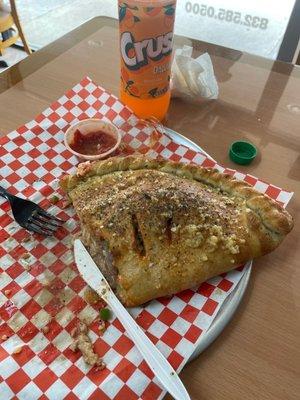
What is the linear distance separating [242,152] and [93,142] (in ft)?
1.61

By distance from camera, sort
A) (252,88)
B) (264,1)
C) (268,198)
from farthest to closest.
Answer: (264,1) < (252,88) < (268,198)

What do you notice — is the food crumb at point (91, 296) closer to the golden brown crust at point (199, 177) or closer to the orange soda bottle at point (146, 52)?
the golden brown crust at point (199, 177)

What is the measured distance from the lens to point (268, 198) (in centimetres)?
98

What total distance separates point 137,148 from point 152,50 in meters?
0.30

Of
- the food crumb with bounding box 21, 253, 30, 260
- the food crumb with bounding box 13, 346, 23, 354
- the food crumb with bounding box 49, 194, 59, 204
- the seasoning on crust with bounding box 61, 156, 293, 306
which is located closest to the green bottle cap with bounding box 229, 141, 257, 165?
the seasoning on crust with bounding box 61, 156, 293, 306

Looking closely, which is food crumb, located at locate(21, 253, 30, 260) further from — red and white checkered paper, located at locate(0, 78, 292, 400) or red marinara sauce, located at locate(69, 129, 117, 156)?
red marinara sauce, located at locate(69, 129, 117, 156)

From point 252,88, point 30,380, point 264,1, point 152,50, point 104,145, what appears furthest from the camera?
point 264,1

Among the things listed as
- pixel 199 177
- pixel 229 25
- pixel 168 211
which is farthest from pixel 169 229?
pixel 229 25

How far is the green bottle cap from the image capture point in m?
1.19

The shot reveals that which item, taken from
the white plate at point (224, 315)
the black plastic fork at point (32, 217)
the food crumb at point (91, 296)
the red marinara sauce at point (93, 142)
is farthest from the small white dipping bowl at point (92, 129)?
the white plate at point (224, 315)

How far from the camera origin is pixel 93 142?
1.22 metres

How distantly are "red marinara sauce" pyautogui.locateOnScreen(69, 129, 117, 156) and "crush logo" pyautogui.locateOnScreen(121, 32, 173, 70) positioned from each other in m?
0.24

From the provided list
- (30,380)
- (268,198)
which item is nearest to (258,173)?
(268,198)

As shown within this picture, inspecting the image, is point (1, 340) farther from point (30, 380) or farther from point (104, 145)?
point (104, 145)
